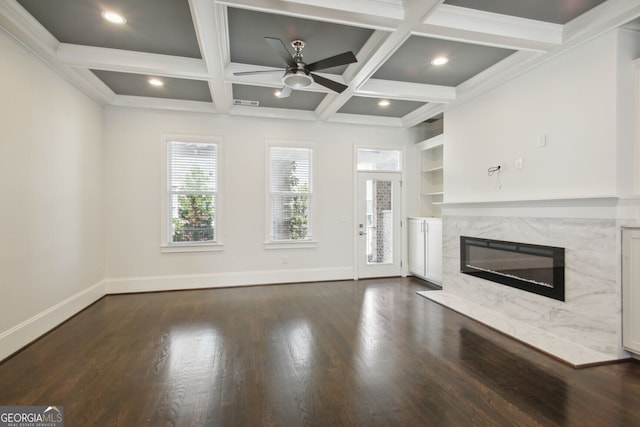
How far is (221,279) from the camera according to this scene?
521 centimetres

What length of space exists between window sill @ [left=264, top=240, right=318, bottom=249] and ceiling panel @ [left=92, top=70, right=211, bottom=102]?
255cm

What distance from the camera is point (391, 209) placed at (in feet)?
19.5

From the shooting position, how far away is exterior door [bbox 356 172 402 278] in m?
5.80

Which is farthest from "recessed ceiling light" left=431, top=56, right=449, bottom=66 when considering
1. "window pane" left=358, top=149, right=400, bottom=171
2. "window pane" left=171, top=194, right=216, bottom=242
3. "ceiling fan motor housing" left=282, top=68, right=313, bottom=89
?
"window pane" left=171, top=194, right=216, bottom=242

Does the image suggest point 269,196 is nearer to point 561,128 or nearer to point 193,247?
point 193,247

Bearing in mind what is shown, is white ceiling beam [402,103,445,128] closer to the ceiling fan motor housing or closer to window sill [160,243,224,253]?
the ceiling fan motor housing

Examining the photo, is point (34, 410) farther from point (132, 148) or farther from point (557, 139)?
point (557, 139)

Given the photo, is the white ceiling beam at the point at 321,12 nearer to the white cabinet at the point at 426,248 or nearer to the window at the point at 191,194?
the window at the point at 191,194

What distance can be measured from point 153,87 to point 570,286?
217 inches

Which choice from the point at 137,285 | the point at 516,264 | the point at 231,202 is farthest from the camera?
the point at 231,202

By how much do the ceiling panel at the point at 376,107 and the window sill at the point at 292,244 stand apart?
7.85ft

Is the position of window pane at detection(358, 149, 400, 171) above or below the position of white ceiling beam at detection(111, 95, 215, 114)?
below

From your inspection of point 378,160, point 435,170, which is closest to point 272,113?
point 378,160

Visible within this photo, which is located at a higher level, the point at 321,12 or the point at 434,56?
the point at 434,56
